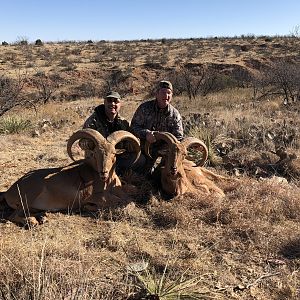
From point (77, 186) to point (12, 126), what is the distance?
5699mm

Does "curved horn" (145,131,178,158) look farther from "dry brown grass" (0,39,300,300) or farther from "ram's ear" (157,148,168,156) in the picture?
"dry brown grass" (0,39,300,300)

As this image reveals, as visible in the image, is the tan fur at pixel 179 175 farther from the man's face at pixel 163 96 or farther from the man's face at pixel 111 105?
the man's face at pixel 111 105

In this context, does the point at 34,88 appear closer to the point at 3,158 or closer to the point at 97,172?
the point at 3,158

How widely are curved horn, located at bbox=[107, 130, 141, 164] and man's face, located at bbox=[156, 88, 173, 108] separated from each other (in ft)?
3.02

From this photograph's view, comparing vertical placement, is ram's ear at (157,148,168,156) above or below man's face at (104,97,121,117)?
below

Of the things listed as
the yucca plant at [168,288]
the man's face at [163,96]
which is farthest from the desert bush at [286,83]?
the yucca plant at [168,288]

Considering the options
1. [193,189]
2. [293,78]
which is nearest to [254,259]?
[193,189]

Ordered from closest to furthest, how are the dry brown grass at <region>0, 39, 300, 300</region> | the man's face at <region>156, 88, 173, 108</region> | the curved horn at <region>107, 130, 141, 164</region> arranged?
the dry brown grass at <region>0, 39, 300, 300</region> → the curved horn at <region>107, 130, 141, 164</region> → the man's face at <region>156, 88, 173, 108</region>

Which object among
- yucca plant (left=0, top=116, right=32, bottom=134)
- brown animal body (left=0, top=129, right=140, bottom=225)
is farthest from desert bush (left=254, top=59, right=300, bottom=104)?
brown animal body (left=0, top=129, right=140, bottom=225)

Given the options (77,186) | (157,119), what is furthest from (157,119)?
(77,186)

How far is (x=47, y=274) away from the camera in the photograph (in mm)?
3998

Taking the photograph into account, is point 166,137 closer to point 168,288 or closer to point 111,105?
point 111,105

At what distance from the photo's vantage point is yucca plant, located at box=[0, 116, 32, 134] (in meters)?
11.5

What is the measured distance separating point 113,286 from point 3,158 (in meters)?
5.69
